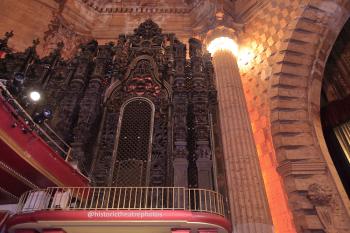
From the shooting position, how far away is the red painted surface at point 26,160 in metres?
6.66

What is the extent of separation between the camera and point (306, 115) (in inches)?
388

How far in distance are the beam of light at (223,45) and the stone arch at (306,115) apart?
180cm

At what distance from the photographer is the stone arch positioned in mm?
8156

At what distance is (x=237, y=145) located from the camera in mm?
8547

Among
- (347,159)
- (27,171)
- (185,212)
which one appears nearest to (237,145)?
(185,212)

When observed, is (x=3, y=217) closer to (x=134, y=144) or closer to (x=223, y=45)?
(x=134, y=144)

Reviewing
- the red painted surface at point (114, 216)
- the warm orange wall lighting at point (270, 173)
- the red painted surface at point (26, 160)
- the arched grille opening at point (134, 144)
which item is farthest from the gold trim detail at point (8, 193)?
the warm orange wall lighting at point (270, 173)

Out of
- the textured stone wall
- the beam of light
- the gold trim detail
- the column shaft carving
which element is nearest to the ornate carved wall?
the textured stone wall

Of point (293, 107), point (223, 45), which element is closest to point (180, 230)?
point (293, 107)

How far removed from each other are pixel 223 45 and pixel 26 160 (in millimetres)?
8326

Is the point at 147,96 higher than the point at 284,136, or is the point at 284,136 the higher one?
the point at 147,96

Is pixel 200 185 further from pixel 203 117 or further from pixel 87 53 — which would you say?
pixel 87 53

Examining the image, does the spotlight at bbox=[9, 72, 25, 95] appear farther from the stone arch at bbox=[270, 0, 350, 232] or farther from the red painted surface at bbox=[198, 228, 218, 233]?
the stone arch at bbox=[270, 0, 350, 232]

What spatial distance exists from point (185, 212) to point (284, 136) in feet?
15.6
